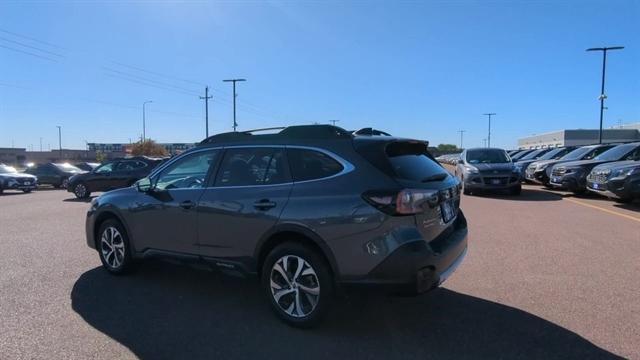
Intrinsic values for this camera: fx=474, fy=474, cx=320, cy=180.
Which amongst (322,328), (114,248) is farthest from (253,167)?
(114,248)

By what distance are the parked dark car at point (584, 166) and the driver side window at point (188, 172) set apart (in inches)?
511

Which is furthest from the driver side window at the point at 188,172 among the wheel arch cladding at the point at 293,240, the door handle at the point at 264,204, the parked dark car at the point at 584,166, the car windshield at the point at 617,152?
the car windshield at the point at 617,152

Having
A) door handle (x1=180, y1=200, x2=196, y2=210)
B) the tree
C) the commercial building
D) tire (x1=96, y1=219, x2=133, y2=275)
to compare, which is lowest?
tire (x1=96, y1=219, x2=133, y2=275)

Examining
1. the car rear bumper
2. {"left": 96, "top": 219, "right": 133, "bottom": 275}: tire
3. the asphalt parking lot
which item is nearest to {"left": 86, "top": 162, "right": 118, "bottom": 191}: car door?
the asphalt parking lot

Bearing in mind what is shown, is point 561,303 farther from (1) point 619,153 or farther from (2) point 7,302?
(1) point 619,153

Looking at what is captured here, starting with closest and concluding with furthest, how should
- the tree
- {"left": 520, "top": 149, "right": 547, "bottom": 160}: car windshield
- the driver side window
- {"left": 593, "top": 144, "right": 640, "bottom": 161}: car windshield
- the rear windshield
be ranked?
the rear windshield, the driver side window, {"left": 593, "top": 144, "right": 640, "bottom": 161}: car windshield, {"left": 520, "top": 149, "right": 547, "bottom": 160}: car windshield, the tree

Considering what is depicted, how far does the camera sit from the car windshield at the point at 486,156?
15851 millimetres

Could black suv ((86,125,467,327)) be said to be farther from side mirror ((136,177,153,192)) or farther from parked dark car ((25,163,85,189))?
parked dark car ((25,163,85,189))

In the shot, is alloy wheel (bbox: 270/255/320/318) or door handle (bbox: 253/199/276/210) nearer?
alloy wheel (bbox: 270/255/320/318)

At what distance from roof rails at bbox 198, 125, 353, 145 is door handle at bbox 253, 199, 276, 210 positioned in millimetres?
679

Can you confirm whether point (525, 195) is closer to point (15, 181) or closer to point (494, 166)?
point (494, 166)

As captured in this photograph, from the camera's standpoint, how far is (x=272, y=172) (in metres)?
4.49

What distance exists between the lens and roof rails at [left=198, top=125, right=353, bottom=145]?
4371 millimetres

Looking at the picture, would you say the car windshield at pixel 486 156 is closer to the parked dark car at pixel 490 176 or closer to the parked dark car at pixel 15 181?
the parked dark car at pixel 490 176
